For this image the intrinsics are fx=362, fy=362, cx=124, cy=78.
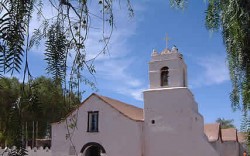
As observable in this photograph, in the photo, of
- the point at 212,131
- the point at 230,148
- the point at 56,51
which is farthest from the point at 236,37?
the point at 230,148

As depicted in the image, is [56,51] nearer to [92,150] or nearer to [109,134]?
[109,134]

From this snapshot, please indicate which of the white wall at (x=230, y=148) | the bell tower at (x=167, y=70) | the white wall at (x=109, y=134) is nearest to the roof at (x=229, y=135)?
the white wall at (x=230, y=148)

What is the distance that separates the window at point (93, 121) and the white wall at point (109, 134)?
0.94 ft

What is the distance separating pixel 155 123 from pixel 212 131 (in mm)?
10287

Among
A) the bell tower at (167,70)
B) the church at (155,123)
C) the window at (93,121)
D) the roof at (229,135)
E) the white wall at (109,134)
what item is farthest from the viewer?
the roof at (229,135)

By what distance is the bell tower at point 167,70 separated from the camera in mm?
24234

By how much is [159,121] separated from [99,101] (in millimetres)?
4633

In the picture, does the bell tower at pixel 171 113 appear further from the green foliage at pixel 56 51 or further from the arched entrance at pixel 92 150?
the green foliage at pixel 56 51

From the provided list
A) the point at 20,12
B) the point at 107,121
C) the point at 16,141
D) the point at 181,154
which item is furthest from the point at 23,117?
the point at 107,121

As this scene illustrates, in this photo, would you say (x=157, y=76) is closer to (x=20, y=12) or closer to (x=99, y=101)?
(x=99, y=101)

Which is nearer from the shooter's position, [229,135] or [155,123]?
[155,123]

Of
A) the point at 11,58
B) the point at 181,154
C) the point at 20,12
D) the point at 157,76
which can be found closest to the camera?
the point at 11,58

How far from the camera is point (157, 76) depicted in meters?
24.8

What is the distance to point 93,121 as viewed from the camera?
25.9 metres
